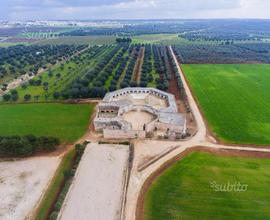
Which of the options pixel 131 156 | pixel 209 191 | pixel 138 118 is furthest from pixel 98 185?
pixel 138 118

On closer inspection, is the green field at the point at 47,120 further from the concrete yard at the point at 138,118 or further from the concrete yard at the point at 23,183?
the concrete yard at the point at 138,118

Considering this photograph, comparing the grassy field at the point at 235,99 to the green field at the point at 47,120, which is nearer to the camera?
the grassy field at the point at 235,99

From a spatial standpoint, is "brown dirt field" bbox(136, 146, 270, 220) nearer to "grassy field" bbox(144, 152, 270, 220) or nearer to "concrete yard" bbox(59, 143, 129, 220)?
"grassy field" bbox(144, 152, 270, 220)

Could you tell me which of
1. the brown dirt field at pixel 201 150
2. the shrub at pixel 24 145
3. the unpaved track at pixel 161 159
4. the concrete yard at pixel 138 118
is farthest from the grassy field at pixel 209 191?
the shrub at pixel 24 145

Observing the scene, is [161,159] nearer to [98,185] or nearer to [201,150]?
[201,150]

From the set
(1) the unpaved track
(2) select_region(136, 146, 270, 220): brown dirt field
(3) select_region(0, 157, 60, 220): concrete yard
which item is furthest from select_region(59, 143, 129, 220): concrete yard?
(3) select_region(0, 157, 60, 220): concrete yard
